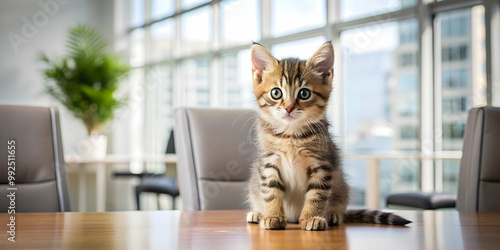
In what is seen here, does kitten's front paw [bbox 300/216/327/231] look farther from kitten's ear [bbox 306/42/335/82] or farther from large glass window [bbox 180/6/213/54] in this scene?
large glass window [bbox 180/6/213/54]

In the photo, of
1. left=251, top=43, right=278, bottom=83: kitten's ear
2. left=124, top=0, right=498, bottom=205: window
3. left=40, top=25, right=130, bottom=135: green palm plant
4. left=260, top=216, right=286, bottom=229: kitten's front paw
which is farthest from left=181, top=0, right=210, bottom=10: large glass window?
left=260, top=216, right=286, bottom=229: kitten's front paw

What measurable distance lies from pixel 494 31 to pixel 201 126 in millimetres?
3699

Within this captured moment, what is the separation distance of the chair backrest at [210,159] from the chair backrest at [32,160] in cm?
43

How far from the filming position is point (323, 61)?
1.14 meters

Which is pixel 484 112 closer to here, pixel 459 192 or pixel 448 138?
pixel 459 192

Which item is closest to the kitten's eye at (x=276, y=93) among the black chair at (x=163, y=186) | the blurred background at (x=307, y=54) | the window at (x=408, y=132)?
the blurred background at (x=307, y=54)

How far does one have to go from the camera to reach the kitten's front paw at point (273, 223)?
40.3 inches

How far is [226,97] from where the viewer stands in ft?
23.3

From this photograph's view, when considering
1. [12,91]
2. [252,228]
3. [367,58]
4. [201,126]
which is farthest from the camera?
[12,91]

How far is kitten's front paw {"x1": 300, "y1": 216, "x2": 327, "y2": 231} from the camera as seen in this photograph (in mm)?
1012

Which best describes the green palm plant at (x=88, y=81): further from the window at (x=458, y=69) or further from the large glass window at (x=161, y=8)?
the window at (x=458, y=69)

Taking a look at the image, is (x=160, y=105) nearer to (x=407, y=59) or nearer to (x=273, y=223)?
(x=407, y=59)

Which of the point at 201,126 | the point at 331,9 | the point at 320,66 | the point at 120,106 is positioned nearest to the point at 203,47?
the point at 120,106

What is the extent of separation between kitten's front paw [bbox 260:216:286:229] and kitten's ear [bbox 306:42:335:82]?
14.0 inches
